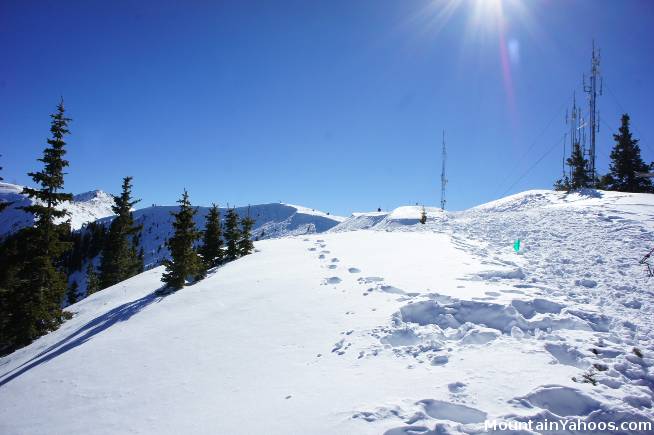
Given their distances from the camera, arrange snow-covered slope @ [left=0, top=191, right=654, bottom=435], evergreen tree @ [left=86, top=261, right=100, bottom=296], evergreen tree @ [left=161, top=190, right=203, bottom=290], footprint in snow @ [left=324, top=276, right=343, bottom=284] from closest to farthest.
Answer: snow-covered slope @ [left=0, top=191, right=654, bottom=435] → footprint in snow @ [left=324, top=276, right=343, bottom=284] → evergreen tree @ [left=161, top=190, right=203, bottom=290] → evergreen tree @ [left=86, top=261, right=100, bottom=296]

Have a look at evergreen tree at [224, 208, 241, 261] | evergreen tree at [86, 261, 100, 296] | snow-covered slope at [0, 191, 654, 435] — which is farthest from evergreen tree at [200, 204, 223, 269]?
evergreen tree at [86, 261, 100, 296]

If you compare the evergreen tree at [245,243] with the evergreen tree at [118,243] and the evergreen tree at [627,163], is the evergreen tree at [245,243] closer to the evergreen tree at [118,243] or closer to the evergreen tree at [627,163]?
the evergreen tree at [118,243]

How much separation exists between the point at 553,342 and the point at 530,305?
205 cm

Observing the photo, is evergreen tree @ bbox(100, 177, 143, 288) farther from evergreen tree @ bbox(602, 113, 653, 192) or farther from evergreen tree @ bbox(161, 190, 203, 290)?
evergreen tree @ bbox(602, 113, 653, 192)

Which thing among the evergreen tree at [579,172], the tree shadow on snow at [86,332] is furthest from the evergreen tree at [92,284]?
the evergreen tree at [579,172]

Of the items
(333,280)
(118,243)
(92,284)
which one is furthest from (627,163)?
(92,284)

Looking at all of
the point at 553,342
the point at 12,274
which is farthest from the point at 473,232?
the point at 12,274

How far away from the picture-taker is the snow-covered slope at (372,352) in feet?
17.7

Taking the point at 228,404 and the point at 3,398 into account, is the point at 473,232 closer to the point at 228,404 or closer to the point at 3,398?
the point at 228,404

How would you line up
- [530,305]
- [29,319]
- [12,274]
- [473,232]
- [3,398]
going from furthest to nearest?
[473,232] → [12,274] → [29,319] → [3,398] → [530,305]

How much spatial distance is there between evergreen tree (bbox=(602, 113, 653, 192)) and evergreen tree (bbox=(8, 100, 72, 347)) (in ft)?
155

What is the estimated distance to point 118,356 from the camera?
10086 millimetres

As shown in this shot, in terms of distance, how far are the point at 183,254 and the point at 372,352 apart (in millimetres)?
14537

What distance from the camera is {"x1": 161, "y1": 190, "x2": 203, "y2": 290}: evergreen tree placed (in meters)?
18.1
